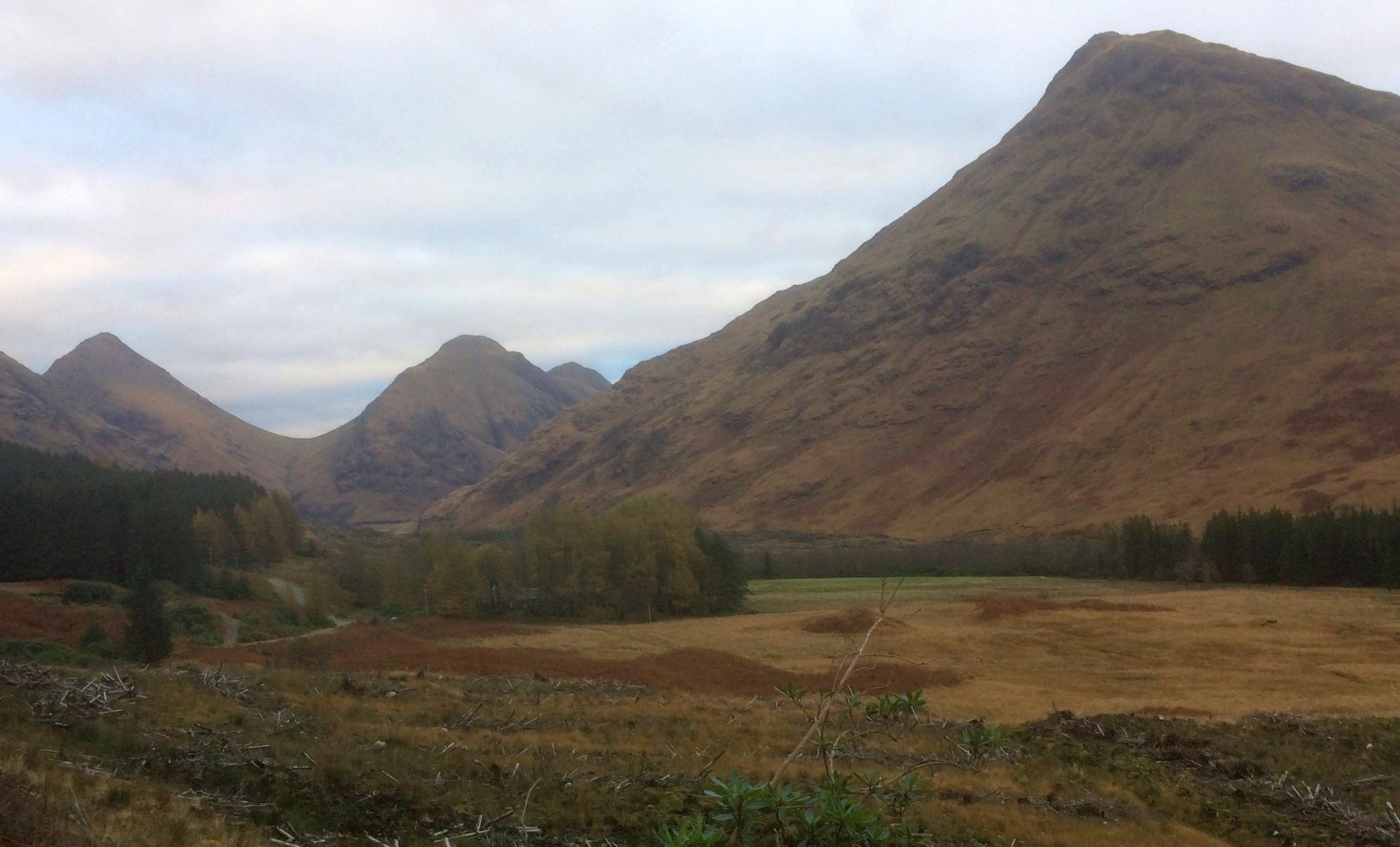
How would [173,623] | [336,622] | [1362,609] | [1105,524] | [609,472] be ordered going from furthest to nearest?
[609,472]
[1105,524]
[336,622]
[1362,609]
[173,623]

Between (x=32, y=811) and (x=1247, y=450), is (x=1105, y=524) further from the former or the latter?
(x=32, y=811)

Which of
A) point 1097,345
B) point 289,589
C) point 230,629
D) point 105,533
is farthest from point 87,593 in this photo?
point 1097,345

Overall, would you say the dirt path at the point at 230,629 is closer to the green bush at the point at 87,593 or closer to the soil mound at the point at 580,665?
the green bush at the point at 87,593

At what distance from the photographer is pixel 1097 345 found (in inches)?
5571

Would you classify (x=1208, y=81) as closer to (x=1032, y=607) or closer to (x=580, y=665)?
(x=1032, y=607)

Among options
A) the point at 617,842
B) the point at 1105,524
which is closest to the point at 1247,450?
the point at 1105,524

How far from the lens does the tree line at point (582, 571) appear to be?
67.1 metres

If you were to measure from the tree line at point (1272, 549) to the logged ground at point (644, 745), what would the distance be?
102 ft

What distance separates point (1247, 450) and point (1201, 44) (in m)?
103

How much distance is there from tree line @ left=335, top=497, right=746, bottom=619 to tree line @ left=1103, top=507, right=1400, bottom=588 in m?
38.0

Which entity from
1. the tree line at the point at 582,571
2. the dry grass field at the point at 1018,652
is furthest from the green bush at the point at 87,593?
the tree line at the point at 582,571

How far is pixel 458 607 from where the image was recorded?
66.2 metres

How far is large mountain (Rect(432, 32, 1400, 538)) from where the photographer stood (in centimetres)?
11106

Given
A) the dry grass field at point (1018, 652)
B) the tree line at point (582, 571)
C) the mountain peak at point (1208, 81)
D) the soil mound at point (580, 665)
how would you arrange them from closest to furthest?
1. the dry grass field at point (1018, 652)
2. the soil mound at point (580, 665)
3. the tree line at point (582, 571)
4. the mountain peak at point (1208, 81)
